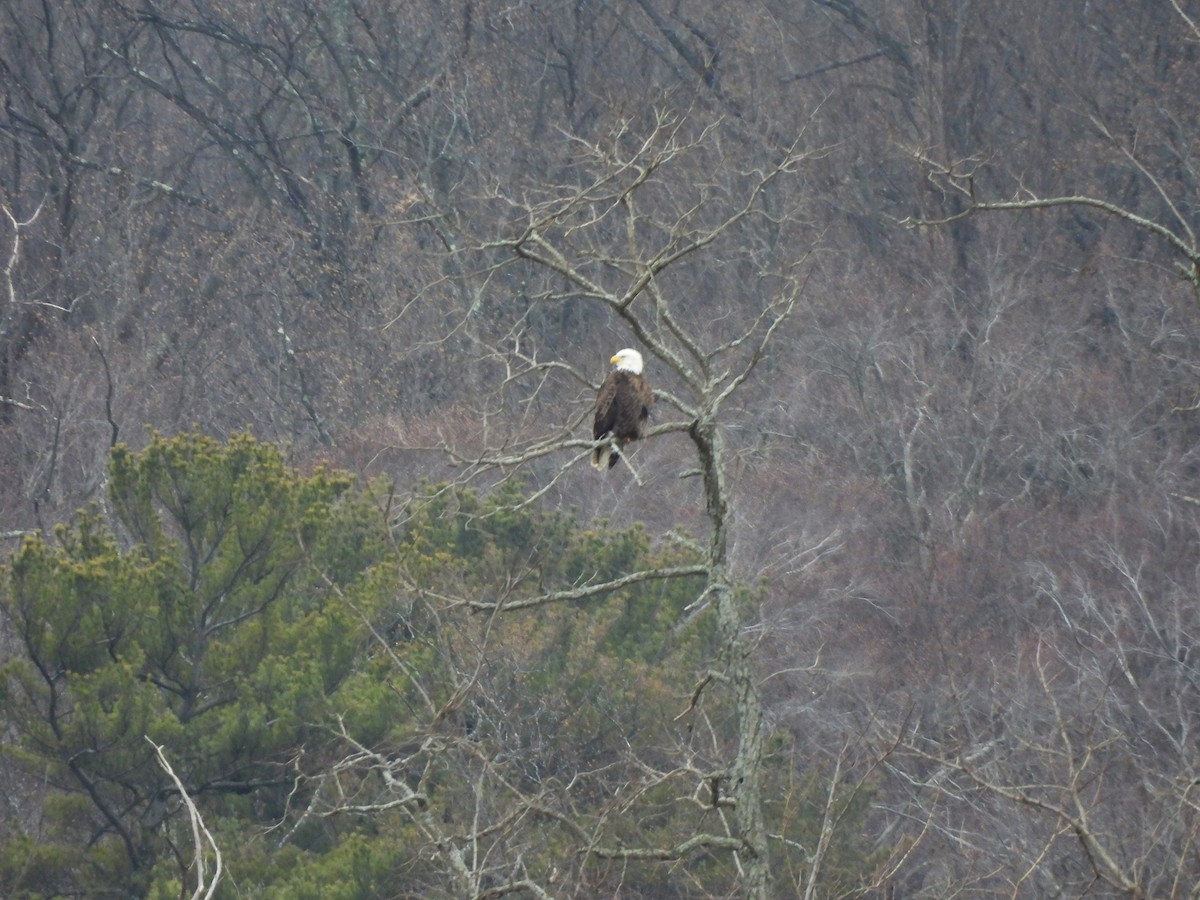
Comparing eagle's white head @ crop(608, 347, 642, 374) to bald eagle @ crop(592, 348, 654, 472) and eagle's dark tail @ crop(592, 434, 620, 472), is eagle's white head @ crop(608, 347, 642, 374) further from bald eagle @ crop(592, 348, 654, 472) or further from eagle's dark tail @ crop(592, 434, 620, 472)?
eagle's dark tail @ crop(592, 434, 620, 472)

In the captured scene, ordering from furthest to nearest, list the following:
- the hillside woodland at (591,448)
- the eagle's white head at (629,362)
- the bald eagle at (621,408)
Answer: the eagle's white head at (629,362), the bald eagle at (621,408), the hillside woodland at (591,448)

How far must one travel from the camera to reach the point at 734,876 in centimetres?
1021

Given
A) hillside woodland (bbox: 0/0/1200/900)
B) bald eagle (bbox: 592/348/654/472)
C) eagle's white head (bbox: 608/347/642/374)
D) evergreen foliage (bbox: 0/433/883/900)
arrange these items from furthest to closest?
evergreen foliage (bbox: 0/433/883/900), eagle's white head (bbox: 608/347/642/374), bald eagle (bbox: 592/348/654/472), hillside woodland (bbox: 0/0/1200/900)

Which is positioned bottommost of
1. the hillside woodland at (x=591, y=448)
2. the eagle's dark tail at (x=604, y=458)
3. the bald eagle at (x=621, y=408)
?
the hillside woodland at (x=591, y=448)

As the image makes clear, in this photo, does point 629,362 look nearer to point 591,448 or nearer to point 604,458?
point 604,458

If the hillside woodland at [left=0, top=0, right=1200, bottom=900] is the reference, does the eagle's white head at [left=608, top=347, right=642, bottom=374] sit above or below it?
above

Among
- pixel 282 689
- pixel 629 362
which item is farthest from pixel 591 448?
pixel 282 689

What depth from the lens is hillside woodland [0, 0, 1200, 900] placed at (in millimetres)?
7504

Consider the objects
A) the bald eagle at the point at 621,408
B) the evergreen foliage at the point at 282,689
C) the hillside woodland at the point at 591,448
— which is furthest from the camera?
the evergreen foliage at the point at 282,689

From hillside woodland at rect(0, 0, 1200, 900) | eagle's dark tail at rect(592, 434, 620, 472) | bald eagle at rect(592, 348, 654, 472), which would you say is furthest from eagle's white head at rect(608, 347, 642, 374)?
hillside woodland at rect(0, 0, 1200, 900)

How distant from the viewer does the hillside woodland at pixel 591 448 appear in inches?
295

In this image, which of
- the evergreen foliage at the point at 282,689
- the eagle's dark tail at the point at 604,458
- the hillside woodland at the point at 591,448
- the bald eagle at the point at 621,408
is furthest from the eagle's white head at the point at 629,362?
the evergreen foliage at the point at 282,689

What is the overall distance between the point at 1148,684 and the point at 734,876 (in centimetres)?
520

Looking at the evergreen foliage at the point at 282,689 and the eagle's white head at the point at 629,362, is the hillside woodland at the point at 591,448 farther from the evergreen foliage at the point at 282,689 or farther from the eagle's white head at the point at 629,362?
the eagle's white head at the point at 629,362
